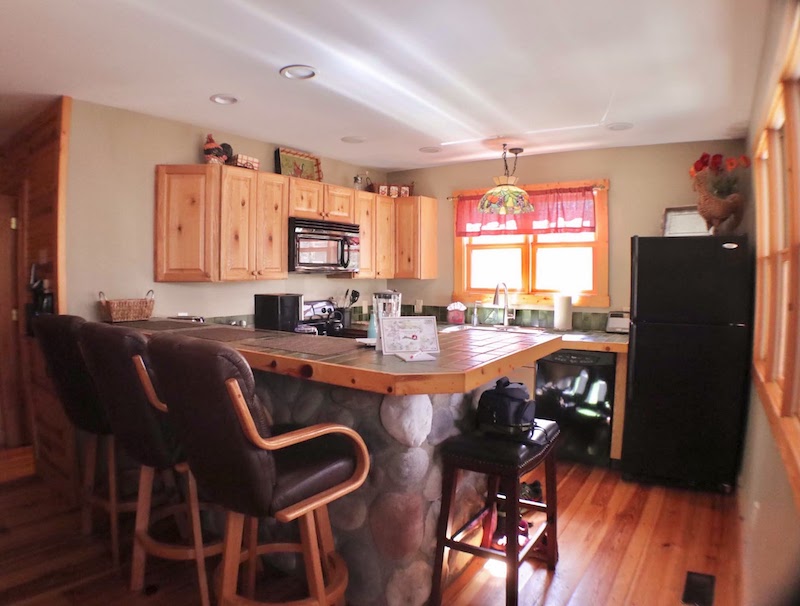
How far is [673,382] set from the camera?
11.0 feet

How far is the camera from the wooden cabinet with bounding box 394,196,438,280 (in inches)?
195

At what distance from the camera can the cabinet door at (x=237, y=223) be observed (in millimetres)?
3551

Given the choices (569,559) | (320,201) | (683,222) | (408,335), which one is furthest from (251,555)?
(683,222)

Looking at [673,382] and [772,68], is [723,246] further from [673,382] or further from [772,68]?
[772,68]

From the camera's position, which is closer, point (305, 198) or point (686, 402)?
point (686, 402)

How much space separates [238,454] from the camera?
4.93 feet

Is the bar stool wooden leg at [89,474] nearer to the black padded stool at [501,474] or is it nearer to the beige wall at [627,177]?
the black padded stool at [501,474]

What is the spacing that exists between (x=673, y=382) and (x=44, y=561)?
3.54 meters

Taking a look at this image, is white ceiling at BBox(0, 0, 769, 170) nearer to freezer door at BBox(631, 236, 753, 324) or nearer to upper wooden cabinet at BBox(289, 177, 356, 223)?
upper wooden cabinet at BBox(289, 177, 356, 223)

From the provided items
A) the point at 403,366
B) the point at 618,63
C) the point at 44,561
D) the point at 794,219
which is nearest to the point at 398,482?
the point at 403,366

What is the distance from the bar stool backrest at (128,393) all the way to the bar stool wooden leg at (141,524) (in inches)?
5.5

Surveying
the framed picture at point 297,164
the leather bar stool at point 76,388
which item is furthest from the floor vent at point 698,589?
the framed picture at point 297,164

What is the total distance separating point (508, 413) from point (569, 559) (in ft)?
3.10

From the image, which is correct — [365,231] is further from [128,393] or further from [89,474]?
[128,393]
